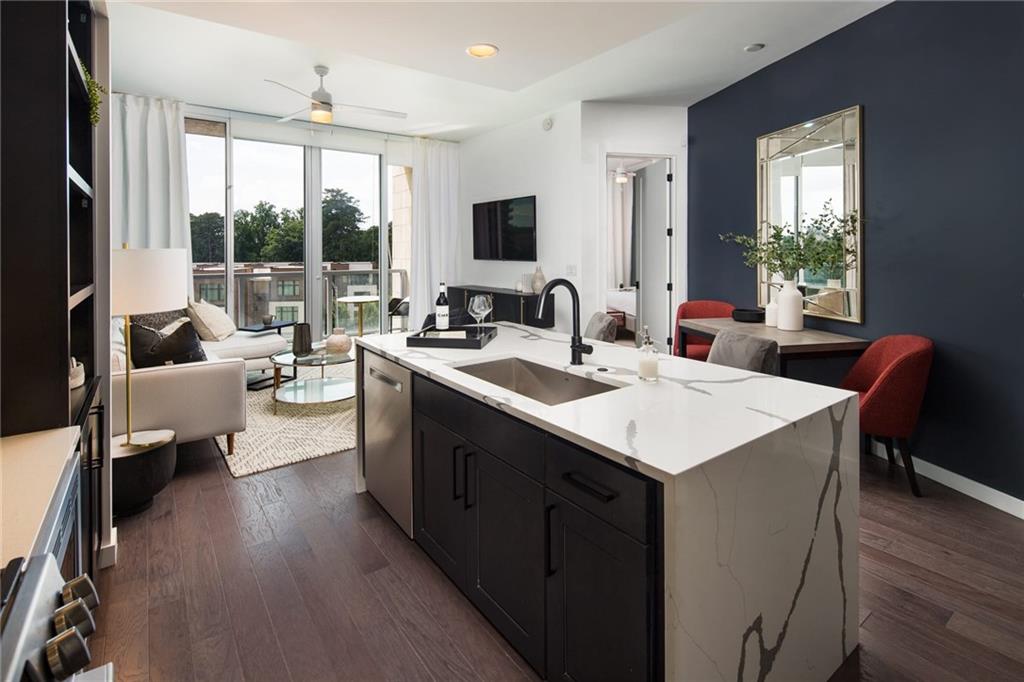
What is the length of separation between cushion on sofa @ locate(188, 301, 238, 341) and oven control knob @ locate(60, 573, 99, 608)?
504cm

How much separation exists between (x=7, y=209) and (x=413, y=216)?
6.06m

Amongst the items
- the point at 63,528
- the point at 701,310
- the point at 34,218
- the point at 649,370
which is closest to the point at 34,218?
the point at 34,218

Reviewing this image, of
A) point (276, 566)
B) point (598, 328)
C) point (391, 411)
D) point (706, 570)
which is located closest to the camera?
point (706, 570)

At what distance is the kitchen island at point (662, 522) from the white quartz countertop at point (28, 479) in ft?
3.39

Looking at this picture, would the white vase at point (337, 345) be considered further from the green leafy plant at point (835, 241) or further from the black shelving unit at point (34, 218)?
the green leafy plant at point (835, 241)

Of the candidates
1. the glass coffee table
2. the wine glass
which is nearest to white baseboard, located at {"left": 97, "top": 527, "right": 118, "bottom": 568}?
the wine glass

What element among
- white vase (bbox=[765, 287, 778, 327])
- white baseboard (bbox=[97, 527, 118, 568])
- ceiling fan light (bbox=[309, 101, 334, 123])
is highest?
ceiling fan light (bbox=[309, 101, 334, 123])

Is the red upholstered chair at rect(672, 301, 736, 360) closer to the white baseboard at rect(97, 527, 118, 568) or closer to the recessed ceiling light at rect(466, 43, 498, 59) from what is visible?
the recessed ceiling light at rect(466, 43, 498, 59)

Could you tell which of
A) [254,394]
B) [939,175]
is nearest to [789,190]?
[939,175]

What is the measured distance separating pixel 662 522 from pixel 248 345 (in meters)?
4.88

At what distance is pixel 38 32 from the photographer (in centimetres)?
137

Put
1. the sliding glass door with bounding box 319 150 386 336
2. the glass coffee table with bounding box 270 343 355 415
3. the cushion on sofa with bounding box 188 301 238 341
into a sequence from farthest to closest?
1. the sliding glass door with bounding box 319 150 386 336
2. the cushion on sofa with bounding box 188 301 238 341
3. the glass coffee table with bounding box 270 343 355 415

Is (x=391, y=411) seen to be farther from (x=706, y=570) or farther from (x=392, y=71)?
(x=392, y=71)

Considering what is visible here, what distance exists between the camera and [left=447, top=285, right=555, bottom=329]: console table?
5.97m
